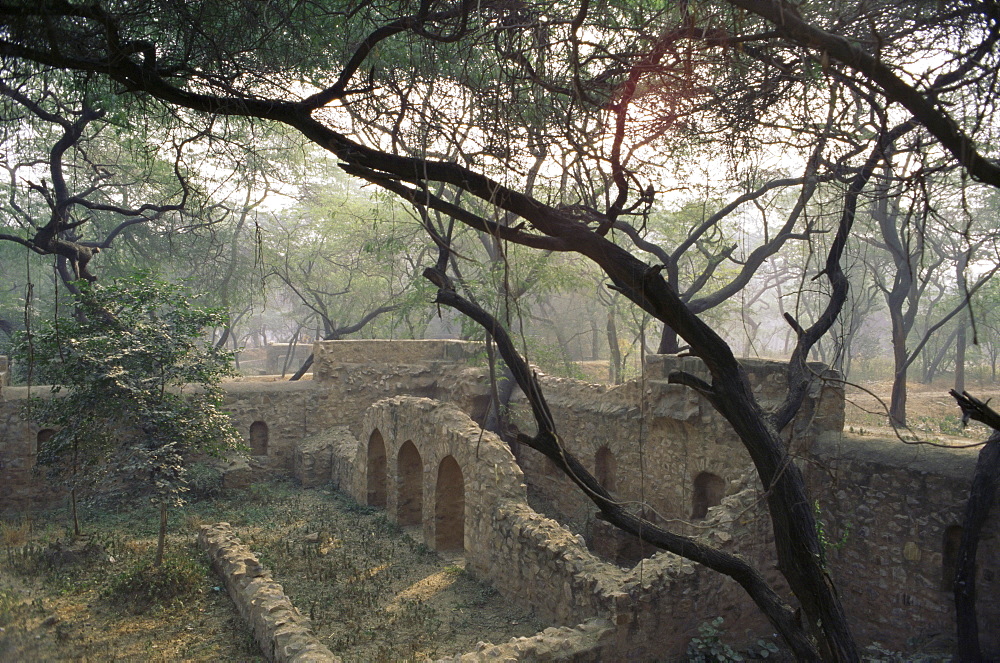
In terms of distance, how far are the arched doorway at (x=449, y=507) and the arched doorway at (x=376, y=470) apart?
10.7 ft

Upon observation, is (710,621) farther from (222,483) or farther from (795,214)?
(222,483)

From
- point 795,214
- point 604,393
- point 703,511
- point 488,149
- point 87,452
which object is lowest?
point 703,511

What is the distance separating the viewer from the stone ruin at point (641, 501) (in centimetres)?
768

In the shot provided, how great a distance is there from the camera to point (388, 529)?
44.4 feet

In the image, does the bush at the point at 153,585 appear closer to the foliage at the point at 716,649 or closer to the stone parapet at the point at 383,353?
the foliage at the point at 716,649

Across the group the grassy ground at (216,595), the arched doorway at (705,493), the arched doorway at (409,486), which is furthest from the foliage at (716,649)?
the arched doorway at (409,486)

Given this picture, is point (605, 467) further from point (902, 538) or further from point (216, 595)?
point (216, 595)

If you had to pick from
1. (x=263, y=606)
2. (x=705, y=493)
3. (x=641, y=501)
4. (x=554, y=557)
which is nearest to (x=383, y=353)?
(x=705, y=493)

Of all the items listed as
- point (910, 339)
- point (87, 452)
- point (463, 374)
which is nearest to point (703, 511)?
point (463, 374)

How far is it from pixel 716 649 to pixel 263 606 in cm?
534

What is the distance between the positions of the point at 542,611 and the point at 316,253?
23996 millimetres

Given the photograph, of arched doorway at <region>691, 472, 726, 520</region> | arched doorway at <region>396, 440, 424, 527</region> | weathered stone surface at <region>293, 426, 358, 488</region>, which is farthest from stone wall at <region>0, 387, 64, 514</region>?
arched doorway at <region>691, 472, 726, 520</region>

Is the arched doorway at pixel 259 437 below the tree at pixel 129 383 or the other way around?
below

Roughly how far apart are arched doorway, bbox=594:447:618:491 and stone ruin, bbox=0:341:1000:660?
0.14 feet
